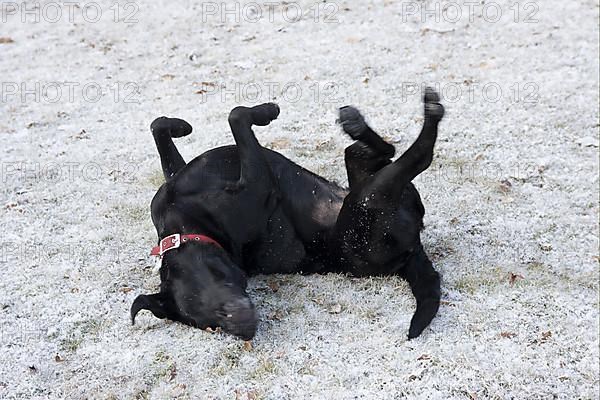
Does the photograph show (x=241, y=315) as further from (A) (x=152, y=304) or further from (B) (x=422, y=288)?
(B) (x=422, y=288)

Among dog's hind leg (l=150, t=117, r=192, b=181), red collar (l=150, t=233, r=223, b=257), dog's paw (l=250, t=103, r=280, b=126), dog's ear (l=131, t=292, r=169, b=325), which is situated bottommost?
dog's ear (l=131, t=292, r=169, b=325)

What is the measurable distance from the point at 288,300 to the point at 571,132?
3.15 m

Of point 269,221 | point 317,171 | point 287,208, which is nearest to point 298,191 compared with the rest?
point 287,208

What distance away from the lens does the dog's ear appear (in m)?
3.35

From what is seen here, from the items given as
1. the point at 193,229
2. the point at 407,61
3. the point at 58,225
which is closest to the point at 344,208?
the point at 193,229

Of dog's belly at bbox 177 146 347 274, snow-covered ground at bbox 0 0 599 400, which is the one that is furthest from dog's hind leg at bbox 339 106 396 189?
snow-covered ground at bbox 0 0 599 400

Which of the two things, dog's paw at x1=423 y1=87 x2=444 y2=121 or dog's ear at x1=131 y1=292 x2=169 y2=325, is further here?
dog's paw at x1=423 y1=87 x2=444 y2=121

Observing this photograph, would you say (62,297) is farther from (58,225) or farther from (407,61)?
(407,61)

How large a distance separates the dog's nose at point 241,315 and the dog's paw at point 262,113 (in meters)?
1.14

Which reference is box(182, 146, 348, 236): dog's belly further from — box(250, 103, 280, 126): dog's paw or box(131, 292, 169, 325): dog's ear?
box(131, 292, 169, 325): dog's ear

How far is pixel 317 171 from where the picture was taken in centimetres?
527

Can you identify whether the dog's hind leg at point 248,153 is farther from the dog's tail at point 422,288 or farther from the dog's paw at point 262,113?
the dog's tail at point 422,288

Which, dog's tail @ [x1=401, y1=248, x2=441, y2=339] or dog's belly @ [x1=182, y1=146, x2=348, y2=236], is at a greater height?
dog's belly @ [x1=182, y1=146, x2=348, y2=236]

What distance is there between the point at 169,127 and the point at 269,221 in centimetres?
91
